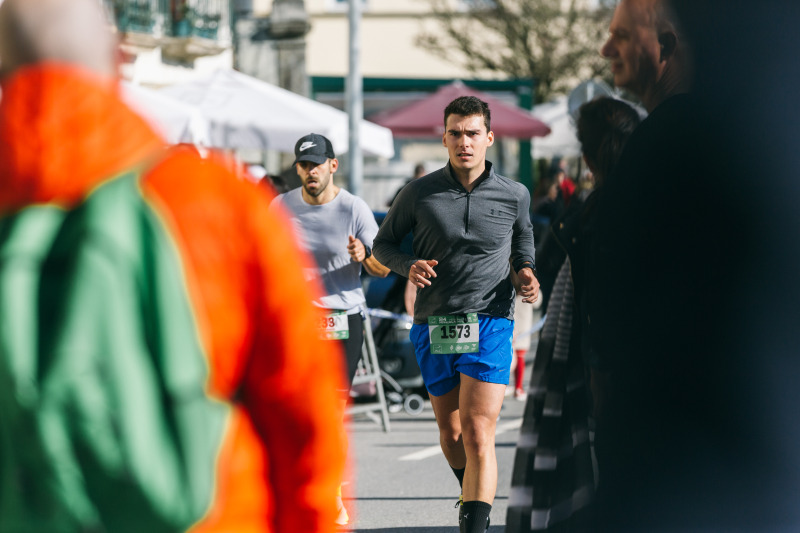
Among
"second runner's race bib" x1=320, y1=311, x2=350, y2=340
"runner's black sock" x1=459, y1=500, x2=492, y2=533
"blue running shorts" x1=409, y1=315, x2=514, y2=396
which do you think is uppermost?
"blue running shorts" x1=409, y1=315, x2=514, y2=396

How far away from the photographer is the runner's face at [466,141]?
18.1 feet

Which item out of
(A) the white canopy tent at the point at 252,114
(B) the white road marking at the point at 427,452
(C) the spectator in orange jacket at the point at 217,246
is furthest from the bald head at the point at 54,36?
(A) the white canopy tent at the point at 252,114

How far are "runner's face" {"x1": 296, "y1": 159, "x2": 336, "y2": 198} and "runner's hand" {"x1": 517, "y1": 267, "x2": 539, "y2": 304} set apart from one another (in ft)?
5.42

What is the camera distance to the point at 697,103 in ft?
7.09

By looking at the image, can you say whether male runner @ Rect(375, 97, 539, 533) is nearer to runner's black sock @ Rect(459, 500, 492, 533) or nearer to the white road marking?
runner's black sock @ Rect(459, 500, 492, 533)

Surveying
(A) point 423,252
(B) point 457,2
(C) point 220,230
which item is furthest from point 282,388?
(B) point 457,2

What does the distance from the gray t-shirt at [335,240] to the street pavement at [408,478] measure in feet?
3.58

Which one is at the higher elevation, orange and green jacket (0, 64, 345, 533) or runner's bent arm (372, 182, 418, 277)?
orange and green jacket (0, 64, 345, 533)

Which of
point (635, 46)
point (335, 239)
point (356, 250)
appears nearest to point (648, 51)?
point (635, 46)

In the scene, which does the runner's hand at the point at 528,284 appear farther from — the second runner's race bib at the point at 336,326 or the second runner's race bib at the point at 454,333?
the second runner's race bib at the point at 336,326

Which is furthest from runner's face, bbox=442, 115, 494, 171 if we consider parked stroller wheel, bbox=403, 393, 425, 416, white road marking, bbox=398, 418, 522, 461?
parked stroller wheel, bbox=403, 393, 425, 416

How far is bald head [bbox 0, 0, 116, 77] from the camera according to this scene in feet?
5.74

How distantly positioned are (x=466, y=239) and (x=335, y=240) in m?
1.40

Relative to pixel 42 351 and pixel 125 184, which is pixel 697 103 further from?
pixel 42 351
